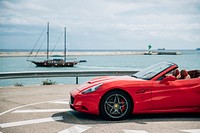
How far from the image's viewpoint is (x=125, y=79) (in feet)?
23.9

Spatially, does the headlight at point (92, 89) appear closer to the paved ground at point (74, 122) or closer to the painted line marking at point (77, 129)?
the paved ground at point (74, 122)

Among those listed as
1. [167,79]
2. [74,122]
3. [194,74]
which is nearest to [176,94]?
[167,79]

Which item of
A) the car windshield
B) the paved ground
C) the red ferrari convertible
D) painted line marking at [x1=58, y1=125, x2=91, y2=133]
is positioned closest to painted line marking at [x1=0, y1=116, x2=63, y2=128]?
the paved ground

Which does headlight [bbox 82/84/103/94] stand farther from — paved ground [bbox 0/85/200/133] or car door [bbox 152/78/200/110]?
car door [bbox 152/78/200/110]

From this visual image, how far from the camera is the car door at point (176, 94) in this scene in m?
6.92

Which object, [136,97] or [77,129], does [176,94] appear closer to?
[136,97]

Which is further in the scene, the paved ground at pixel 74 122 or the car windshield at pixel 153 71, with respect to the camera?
the car windshield at pixel 153 71

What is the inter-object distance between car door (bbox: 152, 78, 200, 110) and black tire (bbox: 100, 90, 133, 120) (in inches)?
24.2

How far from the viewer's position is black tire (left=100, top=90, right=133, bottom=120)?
687cm

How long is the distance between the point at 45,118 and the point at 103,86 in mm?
1594

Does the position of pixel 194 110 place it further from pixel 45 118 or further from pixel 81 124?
pixel 45 118

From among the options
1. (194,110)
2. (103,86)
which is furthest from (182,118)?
(103,86)

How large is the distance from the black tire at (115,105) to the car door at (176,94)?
62 centimetres

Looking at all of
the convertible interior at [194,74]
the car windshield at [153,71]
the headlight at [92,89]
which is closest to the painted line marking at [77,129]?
the headlight at [92,89]
